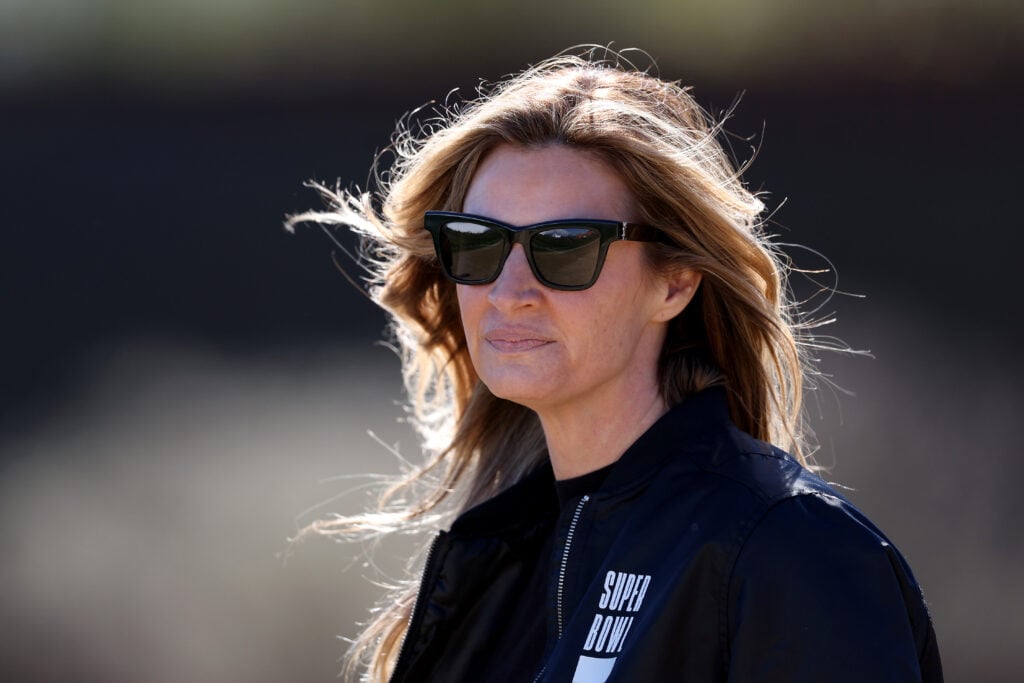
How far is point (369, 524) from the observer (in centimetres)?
249

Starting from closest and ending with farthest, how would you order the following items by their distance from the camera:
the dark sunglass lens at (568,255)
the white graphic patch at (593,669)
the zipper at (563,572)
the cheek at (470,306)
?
the white graphic patch at (593,669) < the zipper at (563,572) < the dark sunglass lens at (568,255) < the cheek at (470,306)

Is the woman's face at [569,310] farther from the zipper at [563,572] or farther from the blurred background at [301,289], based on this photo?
the blurred background at [301,289]

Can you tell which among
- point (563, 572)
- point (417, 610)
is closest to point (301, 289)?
point (417, 610)

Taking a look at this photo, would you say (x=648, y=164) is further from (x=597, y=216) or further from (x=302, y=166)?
(x=302, y=166)

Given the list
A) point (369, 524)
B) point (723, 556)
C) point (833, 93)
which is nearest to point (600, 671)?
point (723, 556)

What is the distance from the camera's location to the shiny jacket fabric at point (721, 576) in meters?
1.41

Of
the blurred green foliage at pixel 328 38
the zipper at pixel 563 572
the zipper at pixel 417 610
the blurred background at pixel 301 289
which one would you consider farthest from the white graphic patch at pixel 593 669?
the blurred green foliage at pixel 328 38

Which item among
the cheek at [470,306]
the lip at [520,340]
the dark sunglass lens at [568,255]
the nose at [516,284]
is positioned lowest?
the lip at [520,340]

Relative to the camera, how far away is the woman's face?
6.27 feet

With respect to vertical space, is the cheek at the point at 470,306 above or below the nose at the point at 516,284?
below

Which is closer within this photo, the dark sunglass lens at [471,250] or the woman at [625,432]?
the woman at [625,432]

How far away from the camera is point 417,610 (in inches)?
83.0

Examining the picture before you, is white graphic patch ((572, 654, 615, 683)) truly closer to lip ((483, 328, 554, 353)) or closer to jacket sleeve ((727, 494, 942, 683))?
jacket sleeve ((727, 494, 942, 683))

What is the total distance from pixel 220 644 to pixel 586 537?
357 centimetres
